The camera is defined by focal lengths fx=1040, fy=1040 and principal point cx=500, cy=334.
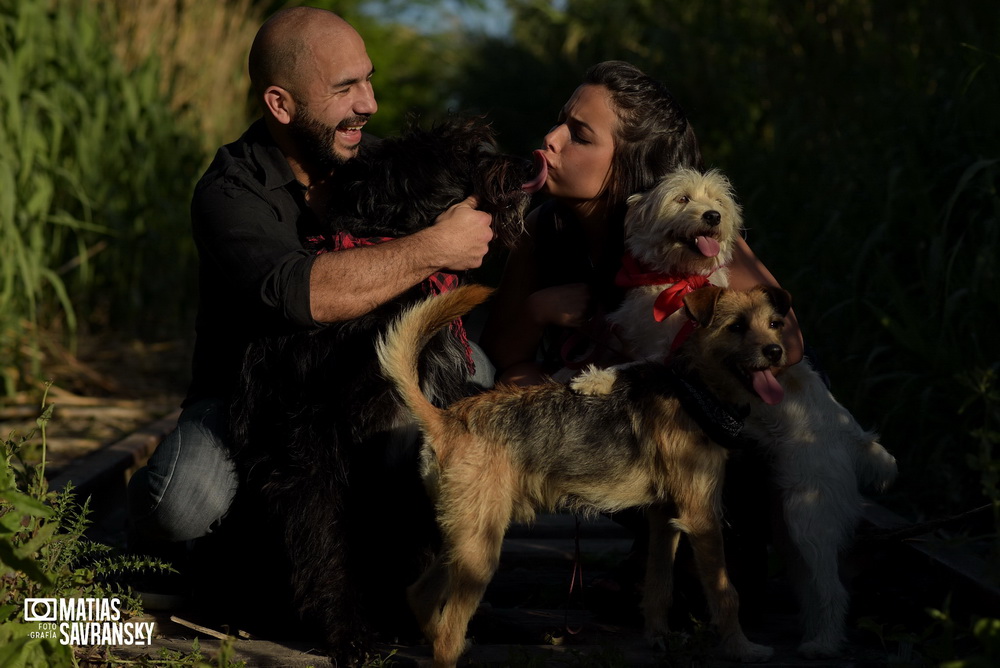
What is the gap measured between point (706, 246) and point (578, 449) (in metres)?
0.75

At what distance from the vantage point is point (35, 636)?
238 centimetres

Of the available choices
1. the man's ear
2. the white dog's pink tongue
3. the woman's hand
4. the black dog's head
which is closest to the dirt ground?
the man's ear

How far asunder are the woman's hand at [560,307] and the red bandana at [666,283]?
0.18 metres

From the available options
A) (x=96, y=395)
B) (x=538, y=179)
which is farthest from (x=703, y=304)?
(x=96, y=395)

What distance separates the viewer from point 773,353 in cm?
274

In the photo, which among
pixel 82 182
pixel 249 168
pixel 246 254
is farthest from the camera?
pixel 82 182

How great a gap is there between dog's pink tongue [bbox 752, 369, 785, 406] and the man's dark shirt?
122cm

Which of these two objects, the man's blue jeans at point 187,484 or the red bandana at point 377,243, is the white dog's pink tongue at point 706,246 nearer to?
the red bandana at point 377,243

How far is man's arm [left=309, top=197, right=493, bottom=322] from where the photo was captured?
2.88 m

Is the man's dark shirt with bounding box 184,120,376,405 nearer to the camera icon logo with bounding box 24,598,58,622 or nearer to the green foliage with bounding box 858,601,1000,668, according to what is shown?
the camera icon logo with bounding box 24,598,58,622

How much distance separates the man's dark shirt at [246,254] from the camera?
2951 millimetres

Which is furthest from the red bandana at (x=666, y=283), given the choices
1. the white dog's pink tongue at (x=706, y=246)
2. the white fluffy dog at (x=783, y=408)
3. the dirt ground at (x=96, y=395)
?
the dirt ground at (x=96, y=395)

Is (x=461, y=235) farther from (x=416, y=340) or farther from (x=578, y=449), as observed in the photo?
(x=578, y=449)

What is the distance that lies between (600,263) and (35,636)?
2125 mm
